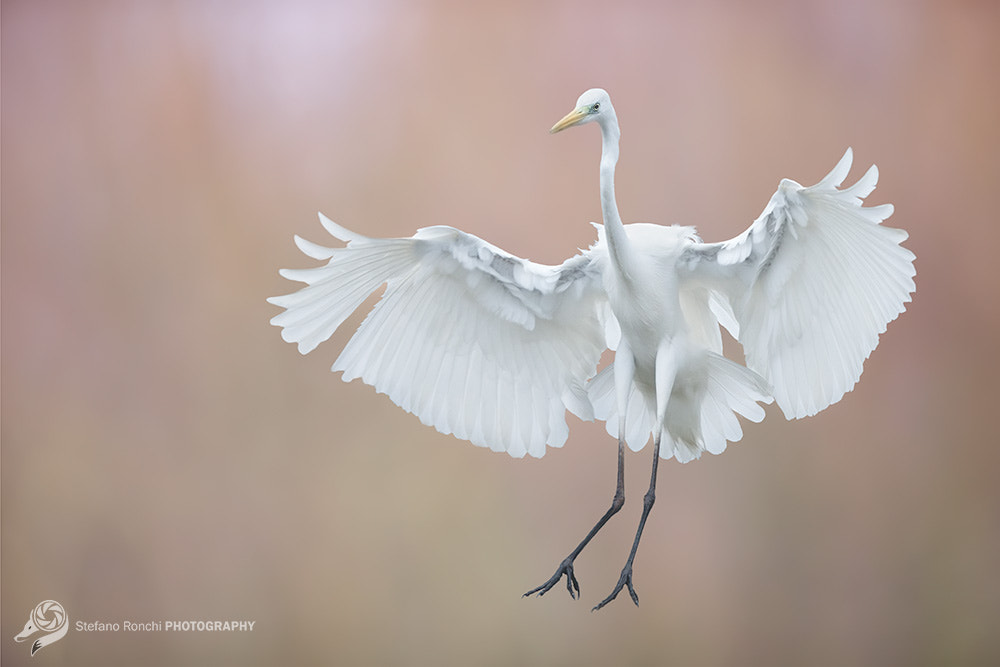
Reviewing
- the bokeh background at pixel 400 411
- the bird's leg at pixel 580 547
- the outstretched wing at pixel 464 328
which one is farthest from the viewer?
the bokeh background at pixel 400 411

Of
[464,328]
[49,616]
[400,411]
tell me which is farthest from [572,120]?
[49,616]

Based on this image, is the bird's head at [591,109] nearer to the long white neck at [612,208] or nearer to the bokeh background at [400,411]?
the long white neck at [612,208]

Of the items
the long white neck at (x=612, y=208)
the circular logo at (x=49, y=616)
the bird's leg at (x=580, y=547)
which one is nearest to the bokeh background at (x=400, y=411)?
the circular logo at (x=49, y=616)

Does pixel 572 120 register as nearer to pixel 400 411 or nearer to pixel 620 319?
pixel 620 319

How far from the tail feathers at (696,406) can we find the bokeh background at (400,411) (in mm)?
794

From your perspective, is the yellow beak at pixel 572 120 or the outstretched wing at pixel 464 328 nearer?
the yellow beak at pixel 572 120

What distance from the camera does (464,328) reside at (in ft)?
6.30

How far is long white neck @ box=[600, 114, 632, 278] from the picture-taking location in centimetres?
163

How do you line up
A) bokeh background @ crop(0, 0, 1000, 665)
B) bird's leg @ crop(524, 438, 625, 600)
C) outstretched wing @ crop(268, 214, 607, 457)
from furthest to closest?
bokeh background @ crop(0, 0, 1000, 665) < outstretched wing @ crop(268, 214, 607, 457) < bird's leg @ crop(524, 438, 625, 600)

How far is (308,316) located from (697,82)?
5.35 feet

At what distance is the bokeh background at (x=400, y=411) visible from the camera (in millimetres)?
2775

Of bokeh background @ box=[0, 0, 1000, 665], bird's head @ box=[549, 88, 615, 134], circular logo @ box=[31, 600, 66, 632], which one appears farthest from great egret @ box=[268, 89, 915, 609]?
circular logo @ box=[31, 600, 66, 632]

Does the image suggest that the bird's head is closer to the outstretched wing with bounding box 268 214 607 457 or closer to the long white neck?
the long white neck

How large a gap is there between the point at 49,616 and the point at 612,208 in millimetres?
2253
